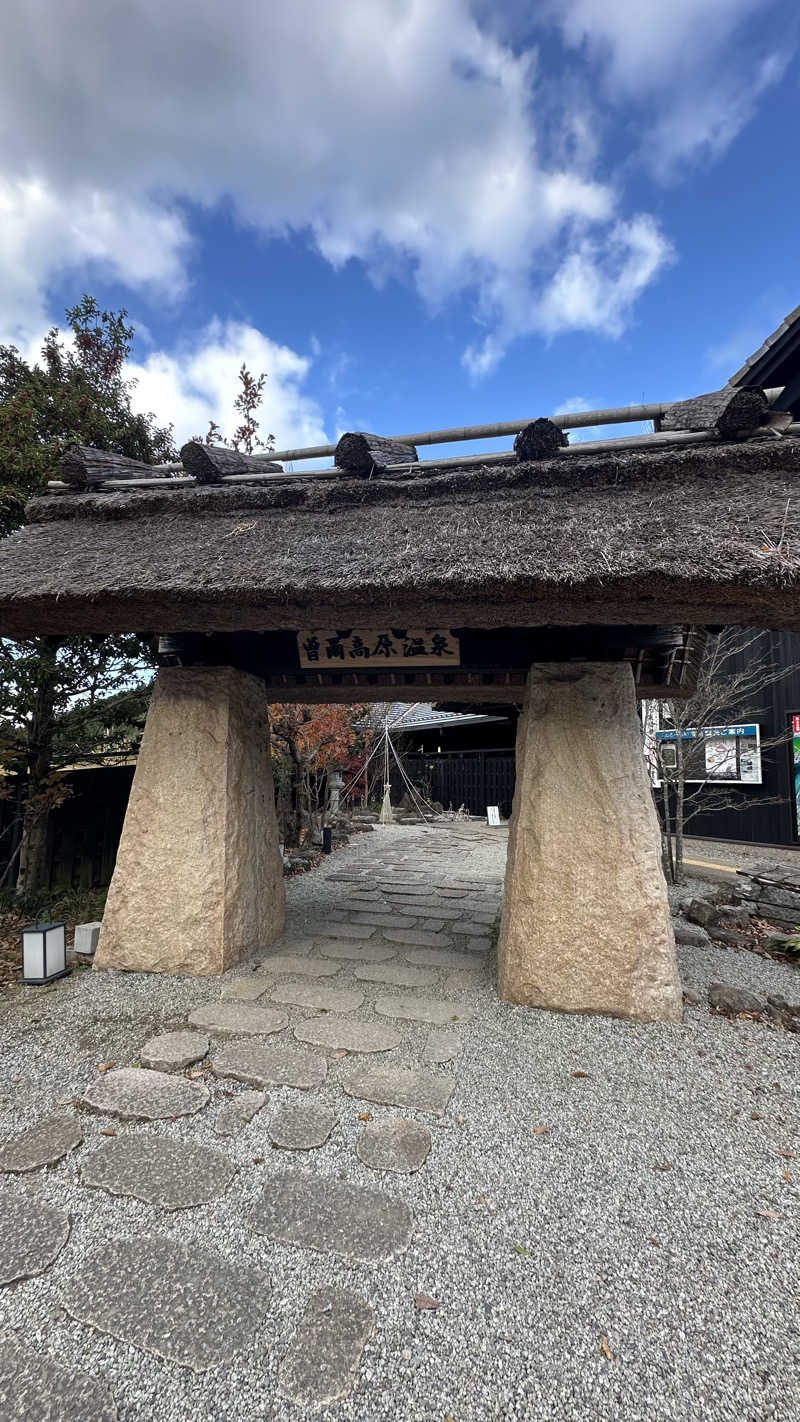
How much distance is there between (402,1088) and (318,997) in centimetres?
120

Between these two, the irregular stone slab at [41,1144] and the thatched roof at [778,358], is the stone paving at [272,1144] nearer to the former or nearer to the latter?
the irregular stone slab at [41,1144]

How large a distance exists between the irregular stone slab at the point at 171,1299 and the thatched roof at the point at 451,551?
121 inches

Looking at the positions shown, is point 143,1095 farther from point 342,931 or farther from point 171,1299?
point 342,931

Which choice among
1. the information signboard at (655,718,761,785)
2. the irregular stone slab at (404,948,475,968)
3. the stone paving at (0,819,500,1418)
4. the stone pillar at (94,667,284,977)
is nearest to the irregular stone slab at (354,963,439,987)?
the stone paving at (0,819,500,1418)

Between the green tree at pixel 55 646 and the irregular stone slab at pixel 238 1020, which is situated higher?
the green tree at pixel 55 646

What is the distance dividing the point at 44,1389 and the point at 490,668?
412 centimetres

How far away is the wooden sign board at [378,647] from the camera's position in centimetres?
438

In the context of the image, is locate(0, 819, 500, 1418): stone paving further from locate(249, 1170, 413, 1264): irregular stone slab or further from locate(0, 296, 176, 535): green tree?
locate(0, 296, 176, 535): green tree

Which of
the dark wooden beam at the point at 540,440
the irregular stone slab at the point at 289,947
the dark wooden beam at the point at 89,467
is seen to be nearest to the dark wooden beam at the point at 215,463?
the dark wooden beam at the point at 89,467

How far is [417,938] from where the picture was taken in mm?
5293

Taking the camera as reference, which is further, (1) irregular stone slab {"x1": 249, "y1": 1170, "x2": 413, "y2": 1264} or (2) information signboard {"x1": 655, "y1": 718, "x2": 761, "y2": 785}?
(2) information signboard {"x1": 655, "y1": 718, "x2": 761, "y2": 785}

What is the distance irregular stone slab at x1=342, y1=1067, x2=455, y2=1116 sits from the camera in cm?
272

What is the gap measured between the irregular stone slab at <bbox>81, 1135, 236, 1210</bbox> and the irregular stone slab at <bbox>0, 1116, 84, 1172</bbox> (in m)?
0.15

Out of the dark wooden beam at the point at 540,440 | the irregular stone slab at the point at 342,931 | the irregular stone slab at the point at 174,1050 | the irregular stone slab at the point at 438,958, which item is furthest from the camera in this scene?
the irregular stone slab at the point at 342,931
